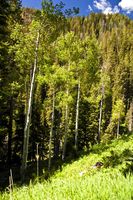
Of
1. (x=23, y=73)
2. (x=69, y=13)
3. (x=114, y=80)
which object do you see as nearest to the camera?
(x=69, y=13)

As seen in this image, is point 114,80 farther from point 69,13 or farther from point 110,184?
point 110,184

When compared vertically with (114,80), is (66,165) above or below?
below

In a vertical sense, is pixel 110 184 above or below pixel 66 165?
above

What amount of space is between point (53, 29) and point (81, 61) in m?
10.3

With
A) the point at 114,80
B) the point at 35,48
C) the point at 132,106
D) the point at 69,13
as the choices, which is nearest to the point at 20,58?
the point at 35,48

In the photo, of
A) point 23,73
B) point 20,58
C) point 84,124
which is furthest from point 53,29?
point 84,124

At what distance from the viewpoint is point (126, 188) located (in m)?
2.82

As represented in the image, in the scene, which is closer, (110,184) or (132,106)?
(110,184)

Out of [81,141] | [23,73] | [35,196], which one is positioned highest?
[23,73]

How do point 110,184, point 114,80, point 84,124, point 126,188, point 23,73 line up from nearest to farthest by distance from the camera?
point 126,188 → point 110,184 → point 23,73 → point 84,124 → point 114,80

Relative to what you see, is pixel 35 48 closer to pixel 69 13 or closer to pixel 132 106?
pixel 69 13

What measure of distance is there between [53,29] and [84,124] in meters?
30.9

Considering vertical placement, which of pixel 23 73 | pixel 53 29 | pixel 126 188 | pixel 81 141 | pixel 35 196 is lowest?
pixel 81 141

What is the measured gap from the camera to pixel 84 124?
53.4 meters
